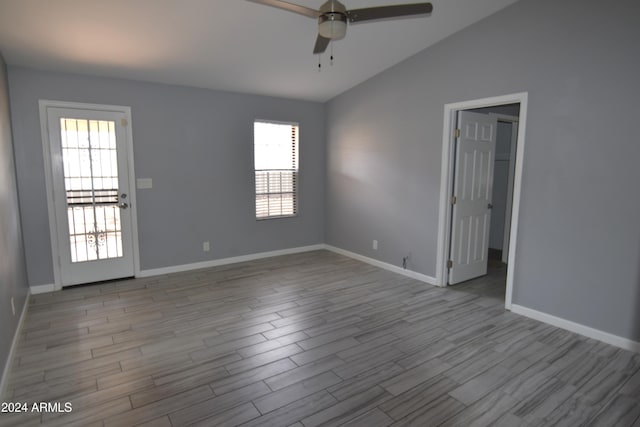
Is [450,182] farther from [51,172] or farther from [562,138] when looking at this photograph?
[51,172]

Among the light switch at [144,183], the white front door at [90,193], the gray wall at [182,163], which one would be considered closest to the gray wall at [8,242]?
the gray wall at [182,163]

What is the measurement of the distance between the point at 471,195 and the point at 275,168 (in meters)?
2.94

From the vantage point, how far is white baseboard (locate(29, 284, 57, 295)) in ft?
13.5

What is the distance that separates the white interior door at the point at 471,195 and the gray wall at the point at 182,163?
8.45ft

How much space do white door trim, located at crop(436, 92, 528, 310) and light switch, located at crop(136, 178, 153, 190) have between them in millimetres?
3703

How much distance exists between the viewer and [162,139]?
4707 millimetres

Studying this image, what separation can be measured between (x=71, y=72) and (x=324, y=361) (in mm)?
4167

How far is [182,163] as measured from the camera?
489 centimetres

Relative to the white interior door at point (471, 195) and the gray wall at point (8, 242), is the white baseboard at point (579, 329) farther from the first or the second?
the gray wall at point (8, 242)

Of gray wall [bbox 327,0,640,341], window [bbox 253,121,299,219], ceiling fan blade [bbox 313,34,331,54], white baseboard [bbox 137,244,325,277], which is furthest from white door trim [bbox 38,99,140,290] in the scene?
gray wall [bbox 327,0,640,341]

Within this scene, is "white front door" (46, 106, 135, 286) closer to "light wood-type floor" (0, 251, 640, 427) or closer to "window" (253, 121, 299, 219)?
"light wood-type floor" (0, 251, 640, 427)

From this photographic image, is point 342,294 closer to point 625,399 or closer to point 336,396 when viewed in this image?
point 336,396

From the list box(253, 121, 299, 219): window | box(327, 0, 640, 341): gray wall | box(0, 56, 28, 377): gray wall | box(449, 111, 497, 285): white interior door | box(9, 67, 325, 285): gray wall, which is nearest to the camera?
box(0, 56, 28, 377): gray wall

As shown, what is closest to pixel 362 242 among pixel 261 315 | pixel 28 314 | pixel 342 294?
pixel 342 294
